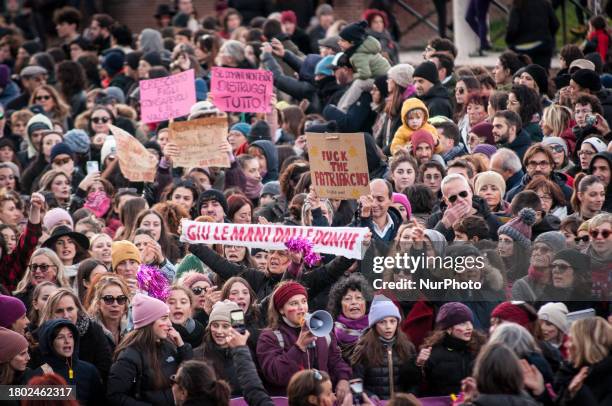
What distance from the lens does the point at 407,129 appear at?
15.6m

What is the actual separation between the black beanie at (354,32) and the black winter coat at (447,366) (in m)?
6.77

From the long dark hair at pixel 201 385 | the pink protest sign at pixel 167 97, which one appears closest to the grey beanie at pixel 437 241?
the long dark hair at pixel 201 385

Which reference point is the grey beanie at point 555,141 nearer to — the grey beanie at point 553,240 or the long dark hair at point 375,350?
the grey beanie at point 553,240

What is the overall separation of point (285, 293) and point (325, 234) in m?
0.75

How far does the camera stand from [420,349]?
37.1 feet

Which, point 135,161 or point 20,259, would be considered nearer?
point 20,259

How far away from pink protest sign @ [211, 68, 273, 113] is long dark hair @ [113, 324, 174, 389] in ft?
22.4

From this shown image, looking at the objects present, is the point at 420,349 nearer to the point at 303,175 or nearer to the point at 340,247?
the point at 340,247

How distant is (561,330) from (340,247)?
1772mm

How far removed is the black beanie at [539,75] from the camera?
16875mm

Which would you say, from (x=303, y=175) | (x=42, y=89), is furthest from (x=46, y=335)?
(x=42, y=89)

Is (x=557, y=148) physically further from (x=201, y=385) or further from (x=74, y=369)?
(x=201, y=385)

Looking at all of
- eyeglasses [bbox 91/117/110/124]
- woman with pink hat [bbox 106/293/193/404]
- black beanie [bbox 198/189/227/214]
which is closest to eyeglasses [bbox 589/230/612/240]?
woman with pink hat [bbox 106/293/193/404]

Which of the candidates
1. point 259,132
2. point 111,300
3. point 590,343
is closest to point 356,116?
→ point 259,132
